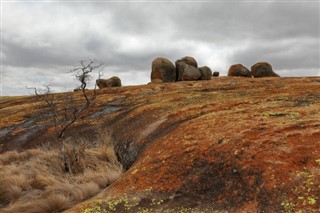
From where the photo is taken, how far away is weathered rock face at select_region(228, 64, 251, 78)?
67375mm

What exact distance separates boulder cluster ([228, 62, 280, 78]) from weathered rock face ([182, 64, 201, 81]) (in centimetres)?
1243

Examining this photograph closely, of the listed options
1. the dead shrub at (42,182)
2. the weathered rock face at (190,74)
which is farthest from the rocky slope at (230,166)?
the weathered rock face at (190,74)

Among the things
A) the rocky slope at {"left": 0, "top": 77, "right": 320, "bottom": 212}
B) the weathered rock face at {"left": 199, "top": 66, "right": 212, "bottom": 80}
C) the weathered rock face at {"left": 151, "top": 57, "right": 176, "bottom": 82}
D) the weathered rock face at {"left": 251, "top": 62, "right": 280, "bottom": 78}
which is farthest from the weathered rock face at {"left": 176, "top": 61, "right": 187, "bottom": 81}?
the rocky slope at {"left": 0, "top": 77, "right": 320, "bottom": 212}

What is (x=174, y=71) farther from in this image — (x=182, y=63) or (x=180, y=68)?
(x=182, y=63)

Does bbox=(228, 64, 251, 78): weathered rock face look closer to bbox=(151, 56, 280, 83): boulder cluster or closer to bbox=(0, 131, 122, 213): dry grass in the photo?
bbox=(151, 56, 280, 83): boulder cluster

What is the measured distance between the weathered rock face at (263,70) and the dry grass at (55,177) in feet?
169

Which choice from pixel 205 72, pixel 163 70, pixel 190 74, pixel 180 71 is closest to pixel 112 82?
pixel 163 70

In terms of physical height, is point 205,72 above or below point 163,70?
below

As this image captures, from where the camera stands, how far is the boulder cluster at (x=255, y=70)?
64000mm

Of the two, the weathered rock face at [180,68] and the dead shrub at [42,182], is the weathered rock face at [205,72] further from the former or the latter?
the dead shrub at [42,182]

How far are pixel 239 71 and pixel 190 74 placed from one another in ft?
46.1

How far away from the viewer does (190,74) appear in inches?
2311

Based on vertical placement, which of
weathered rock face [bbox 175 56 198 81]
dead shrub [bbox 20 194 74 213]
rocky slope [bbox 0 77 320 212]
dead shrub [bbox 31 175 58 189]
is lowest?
dead shrub [bbox 31 175 58 189]

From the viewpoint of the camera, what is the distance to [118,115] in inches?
856
